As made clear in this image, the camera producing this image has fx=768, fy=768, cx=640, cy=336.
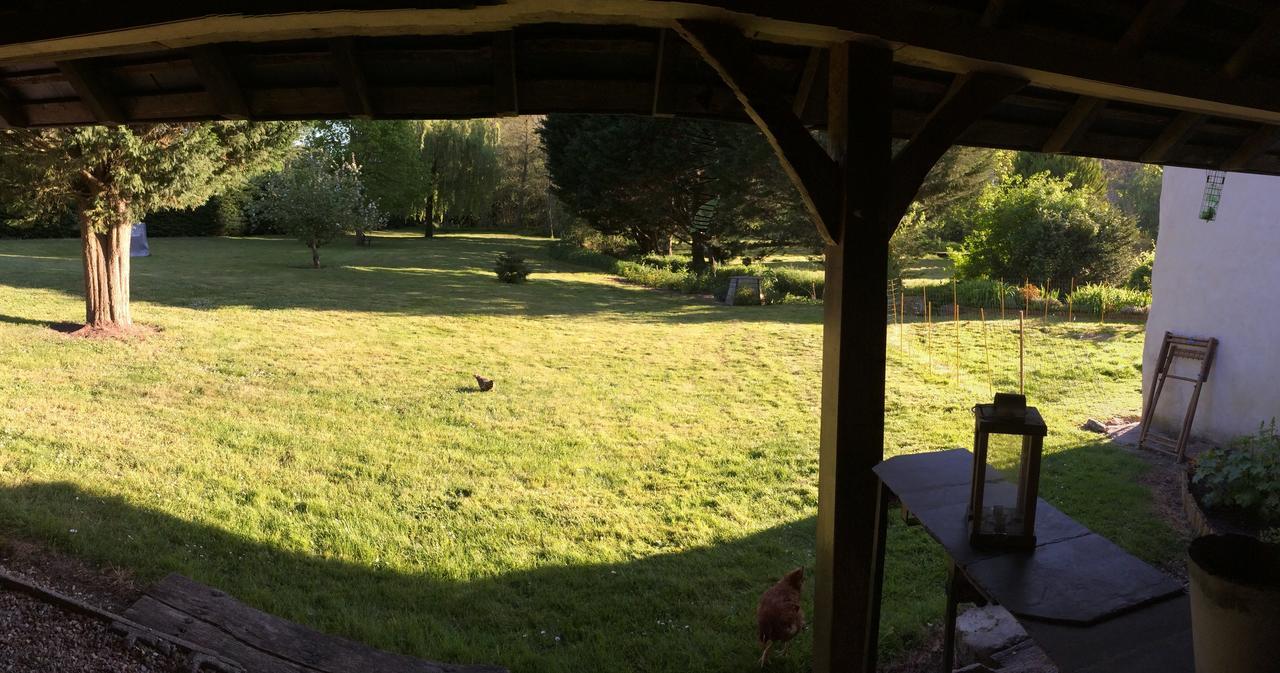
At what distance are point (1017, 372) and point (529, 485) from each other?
25.8 feet

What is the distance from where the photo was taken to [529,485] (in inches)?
270

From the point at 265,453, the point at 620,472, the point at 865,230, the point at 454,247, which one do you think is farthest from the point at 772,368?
the point at 454,247

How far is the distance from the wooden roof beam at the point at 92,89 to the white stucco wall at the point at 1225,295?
8.85 meters

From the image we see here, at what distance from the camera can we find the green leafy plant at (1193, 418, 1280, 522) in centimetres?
549

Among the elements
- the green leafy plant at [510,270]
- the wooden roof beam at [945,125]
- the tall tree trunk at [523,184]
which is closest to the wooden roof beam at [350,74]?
the wooden roof beam at [945,125]

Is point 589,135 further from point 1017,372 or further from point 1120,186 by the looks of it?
point 1120,186

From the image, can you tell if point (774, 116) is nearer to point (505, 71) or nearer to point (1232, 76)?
point (505, 71)

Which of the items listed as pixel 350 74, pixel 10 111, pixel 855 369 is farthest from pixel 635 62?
pixel 10 111

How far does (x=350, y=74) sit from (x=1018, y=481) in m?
3.20

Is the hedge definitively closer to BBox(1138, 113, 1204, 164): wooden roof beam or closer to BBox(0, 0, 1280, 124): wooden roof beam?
BBox(1138, 113, 1204, 164): wooden roof beam

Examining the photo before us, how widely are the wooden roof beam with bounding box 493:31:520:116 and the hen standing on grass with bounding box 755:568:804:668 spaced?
2.77 m

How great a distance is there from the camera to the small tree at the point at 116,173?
9.68 metres

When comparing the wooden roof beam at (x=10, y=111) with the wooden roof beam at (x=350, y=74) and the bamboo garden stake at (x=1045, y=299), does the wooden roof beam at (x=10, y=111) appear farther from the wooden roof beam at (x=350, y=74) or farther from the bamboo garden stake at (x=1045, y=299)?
the bamboo garden stake at (x=1045, y=299)

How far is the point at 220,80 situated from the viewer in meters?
3.54
